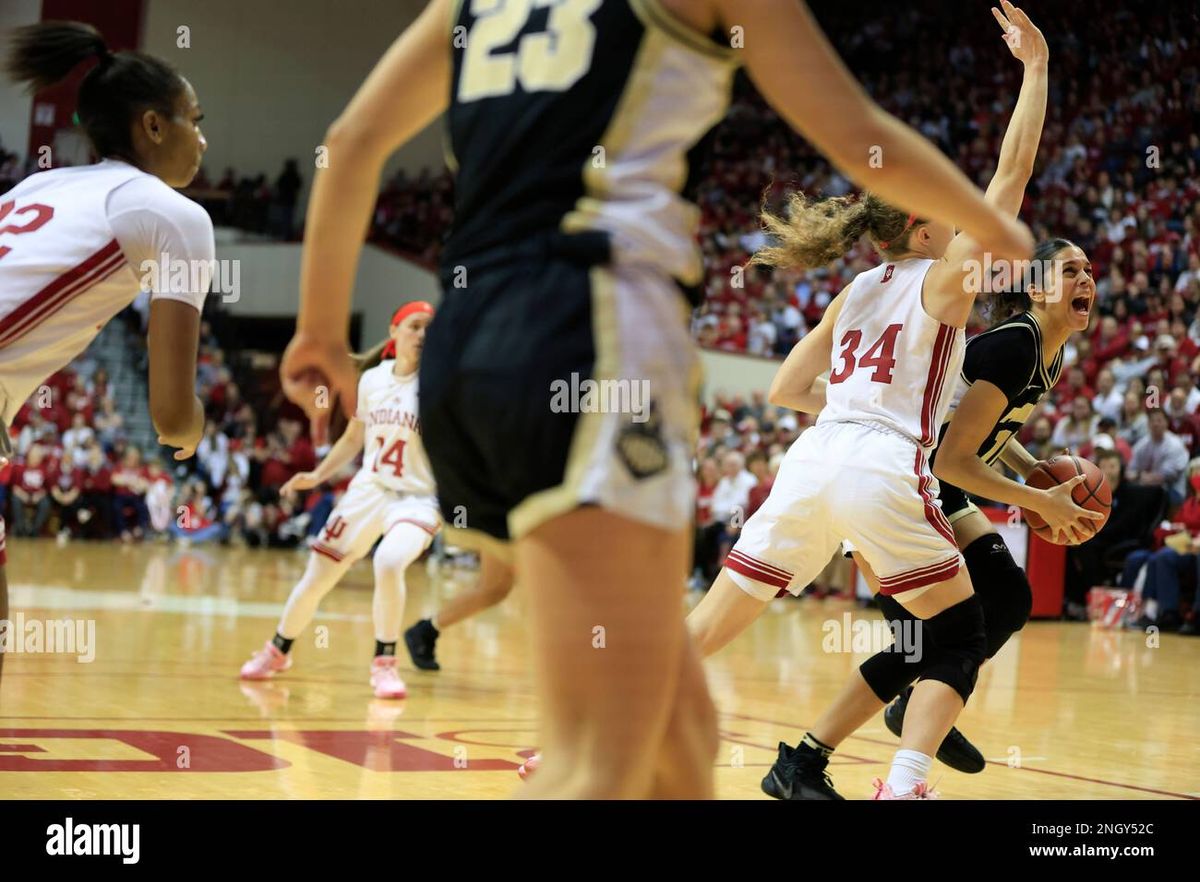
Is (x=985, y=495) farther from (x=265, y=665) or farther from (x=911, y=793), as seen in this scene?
(x=265, y=665)

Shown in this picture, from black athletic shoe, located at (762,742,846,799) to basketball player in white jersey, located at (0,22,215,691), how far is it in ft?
8.01

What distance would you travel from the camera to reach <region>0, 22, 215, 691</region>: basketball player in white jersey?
293 cm

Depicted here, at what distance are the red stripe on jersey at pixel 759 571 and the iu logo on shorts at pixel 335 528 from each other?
3587 mm

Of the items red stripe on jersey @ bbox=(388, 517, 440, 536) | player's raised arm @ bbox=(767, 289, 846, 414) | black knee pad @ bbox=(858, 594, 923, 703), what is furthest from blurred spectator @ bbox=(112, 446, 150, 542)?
black knee pad @ bbox=(858, 594, 923, 703)

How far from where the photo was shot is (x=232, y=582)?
1429 cm

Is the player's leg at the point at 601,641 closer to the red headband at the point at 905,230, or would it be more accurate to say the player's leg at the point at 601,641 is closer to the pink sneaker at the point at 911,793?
→ the pink sneaker at the point at 911,793

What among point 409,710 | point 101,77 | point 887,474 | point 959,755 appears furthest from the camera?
point 409,710

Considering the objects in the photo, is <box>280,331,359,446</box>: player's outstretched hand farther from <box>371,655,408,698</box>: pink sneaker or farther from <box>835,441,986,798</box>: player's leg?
<box>371,655,408,698</box>: pink sneaker

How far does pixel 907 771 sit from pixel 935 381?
1200 millimetres

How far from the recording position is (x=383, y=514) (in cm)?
778

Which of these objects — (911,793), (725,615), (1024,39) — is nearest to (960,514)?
(725,615)

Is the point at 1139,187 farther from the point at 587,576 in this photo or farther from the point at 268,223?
the point at 587,576

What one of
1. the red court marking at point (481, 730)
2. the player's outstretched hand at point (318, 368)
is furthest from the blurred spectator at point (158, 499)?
the player's outstretched hand at point (318, 368)

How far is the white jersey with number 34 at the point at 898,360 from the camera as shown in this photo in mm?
4512
